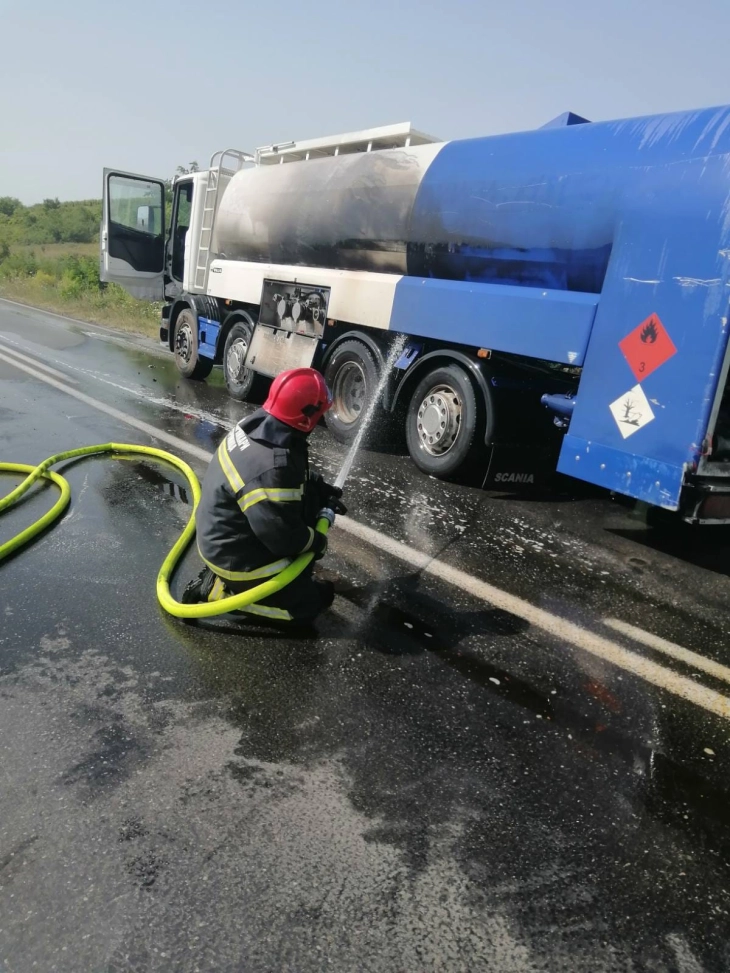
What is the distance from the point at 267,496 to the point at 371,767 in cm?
128

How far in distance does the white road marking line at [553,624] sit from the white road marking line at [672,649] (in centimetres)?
17

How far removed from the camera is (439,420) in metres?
6.51

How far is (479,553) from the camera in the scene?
15.7 ft

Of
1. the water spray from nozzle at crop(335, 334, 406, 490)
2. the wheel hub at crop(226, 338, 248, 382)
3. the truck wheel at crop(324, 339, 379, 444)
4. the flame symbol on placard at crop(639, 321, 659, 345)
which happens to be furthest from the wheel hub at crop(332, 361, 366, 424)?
the flame symbol on placard at crop(639, 321, 659, 345)

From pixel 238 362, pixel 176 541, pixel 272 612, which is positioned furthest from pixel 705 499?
pixel 238 362

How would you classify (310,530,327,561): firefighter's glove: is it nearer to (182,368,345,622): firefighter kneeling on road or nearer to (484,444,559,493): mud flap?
(182,368,345,622): firefighter kneeling on road

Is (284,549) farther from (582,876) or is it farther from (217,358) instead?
(217,358)

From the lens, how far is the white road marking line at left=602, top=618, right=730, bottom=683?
3.49 metres

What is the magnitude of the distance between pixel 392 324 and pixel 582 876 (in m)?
5.62

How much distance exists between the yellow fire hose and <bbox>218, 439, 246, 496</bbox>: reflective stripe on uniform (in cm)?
48

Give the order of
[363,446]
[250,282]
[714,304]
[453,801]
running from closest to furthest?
[453,801] < [714,304] < [363,446] < [250,282]

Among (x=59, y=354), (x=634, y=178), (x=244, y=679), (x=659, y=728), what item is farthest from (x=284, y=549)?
(x=59, y=354)

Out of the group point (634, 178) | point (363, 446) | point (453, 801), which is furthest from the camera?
point (363, 446)

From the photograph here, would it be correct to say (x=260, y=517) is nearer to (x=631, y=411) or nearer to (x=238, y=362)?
(x=631, y=411)
